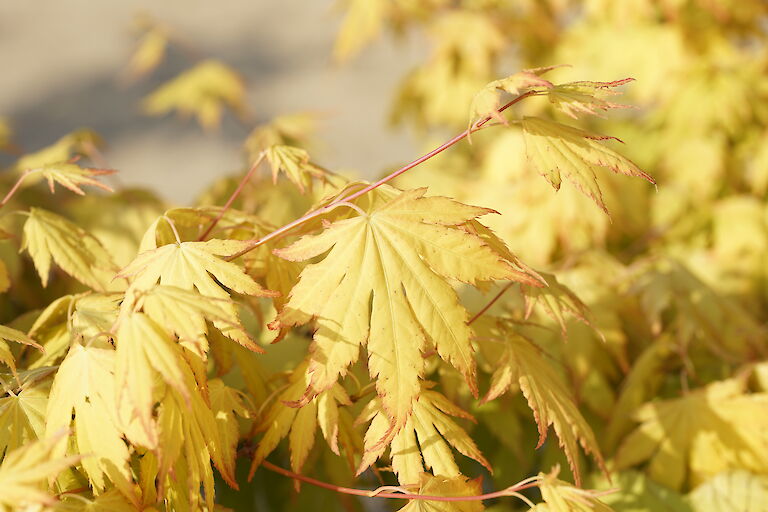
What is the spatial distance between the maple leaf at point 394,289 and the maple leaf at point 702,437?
0.49 m

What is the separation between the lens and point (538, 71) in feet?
2.16

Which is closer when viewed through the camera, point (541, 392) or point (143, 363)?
point (143, 363)

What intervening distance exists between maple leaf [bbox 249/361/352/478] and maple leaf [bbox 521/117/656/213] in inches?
11.7

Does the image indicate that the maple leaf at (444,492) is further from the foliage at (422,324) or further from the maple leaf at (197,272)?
the maple leaf at (197,272)

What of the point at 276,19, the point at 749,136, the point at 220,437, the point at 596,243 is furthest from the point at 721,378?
the point at 276,19

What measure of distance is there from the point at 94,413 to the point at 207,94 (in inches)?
71.1

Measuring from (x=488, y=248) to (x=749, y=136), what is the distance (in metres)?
1.64

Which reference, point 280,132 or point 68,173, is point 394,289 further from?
point 280,132

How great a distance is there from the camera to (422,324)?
23.1 inches

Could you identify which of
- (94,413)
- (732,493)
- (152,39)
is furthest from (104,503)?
(152,39)

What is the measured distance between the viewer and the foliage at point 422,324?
1.86 feet

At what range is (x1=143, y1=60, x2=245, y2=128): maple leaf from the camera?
218cm

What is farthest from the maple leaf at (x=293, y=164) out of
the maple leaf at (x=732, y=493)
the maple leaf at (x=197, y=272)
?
the maple leaf at (x=732, y=493)

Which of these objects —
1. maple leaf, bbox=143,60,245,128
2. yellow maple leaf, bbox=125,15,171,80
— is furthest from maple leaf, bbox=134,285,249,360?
yellow maple leaf, bbox=125,15,171,80
